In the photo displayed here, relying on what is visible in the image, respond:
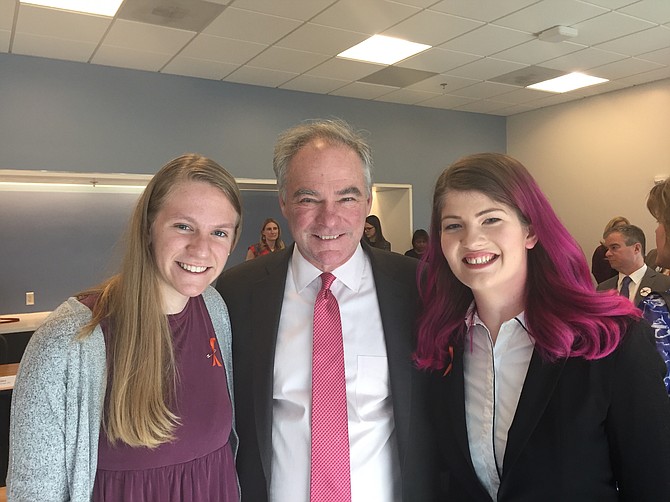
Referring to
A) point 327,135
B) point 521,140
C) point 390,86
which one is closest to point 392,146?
point 390,86

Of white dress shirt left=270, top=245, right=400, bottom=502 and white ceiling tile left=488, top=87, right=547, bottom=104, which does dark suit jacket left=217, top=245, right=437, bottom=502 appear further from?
white ceiling tile left=488, top=87, right=547, bottom=104

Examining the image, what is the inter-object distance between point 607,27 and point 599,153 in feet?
9.74

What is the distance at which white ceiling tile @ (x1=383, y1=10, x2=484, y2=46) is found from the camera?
4.63 metres

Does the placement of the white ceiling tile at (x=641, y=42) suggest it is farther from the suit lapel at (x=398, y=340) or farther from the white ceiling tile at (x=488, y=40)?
the suit lapel at (x=398, y=340)

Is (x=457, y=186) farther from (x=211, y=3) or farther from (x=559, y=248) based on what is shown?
(x=211, y=3)

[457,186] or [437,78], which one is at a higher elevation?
[437,78]

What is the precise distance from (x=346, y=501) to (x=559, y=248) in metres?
0.89

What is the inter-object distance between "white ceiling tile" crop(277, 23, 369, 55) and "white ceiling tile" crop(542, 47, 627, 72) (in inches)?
90.7

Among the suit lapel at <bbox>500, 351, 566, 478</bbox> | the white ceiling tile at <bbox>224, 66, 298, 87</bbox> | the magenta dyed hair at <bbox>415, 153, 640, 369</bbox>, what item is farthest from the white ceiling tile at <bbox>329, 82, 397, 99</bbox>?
the suit lapel at <bbox>500, 351, 566, 478</bbox>

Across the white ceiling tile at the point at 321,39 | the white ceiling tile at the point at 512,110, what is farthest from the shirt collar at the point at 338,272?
the white ceiling tile at the point at 512,110

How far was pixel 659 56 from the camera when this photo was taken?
5918 millimetres

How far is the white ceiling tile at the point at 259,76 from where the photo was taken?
20.1 feet

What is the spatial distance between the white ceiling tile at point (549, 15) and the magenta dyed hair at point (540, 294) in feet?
11.8

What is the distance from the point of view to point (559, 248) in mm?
1447
